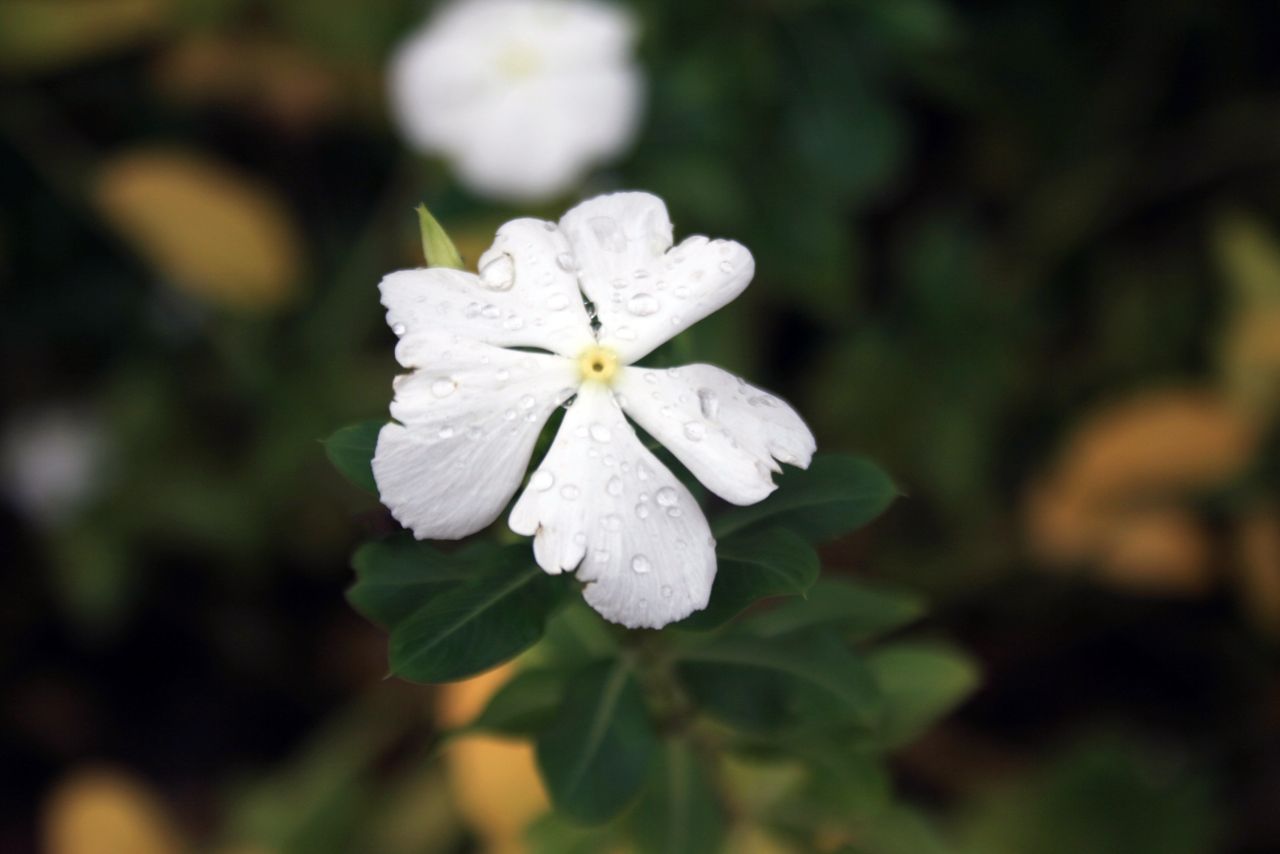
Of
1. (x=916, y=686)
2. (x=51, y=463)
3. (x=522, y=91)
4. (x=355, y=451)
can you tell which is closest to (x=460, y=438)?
(x=355, y=451)

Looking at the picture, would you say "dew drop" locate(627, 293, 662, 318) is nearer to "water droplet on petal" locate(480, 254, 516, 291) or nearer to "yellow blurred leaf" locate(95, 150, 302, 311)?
"water droplet on petal" locate(480, 254, 516, 291)

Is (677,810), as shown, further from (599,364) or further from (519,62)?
(519,62)

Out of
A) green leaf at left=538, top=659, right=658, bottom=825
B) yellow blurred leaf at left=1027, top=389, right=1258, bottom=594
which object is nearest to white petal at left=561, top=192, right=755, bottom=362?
green leaf at left=538, top=659, right=658, bottom=825

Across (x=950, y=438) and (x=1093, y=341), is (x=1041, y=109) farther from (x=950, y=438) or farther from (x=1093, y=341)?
(x=950, y=438)

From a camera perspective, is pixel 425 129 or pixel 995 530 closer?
pixel 425 129

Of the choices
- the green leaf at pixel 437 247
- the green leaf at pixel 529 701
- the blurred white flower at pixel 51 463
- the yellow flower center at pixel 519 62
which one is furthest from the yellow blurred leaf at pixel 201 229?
the green leaf at pixel 437 247

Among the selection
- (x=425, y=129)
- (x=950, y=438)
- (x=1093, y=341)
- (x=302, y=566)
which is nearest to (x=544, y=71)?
(x=425, y=129)
